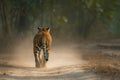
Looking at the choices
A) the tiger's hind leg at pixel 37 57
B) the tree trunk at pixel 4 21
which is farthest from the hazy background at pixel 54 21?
the tiger's hind leg at pixel 37 57

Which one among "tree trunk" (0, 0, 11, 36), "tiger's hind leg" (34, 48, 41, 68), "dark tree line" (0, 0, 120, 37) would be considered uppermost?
"dark tree line" (0, 0, 120, 37)

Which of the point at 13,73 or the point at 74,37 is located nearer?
the point at 13,73

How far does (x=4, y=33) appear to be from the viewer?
27062 mm

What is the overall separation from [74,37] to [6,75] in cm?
2128

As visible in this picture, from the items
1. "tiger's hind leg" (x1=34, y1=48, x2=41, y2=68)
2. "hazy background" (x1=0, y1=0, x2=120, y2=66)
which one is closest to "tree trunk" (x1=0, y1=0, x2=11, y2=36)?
"hazy background" (x1=0, y1=0, x2=120, y2=66)

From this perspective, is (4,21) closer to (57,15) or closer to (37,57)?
(57,15)

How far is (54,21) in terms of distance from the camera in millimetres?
32469

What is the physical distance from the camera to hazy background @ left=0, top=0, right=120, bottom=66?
26.5 meters

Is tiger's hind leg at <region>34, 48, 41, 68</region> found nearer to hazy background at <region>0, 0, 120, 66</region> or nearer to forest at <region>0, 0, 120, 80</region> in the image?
forest at <region>0, 0, 120, 80</region>

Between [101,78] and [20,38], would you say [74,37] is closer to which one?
[20,38]

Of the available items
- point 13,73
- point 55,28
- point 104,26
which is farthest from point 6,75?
point 104,26

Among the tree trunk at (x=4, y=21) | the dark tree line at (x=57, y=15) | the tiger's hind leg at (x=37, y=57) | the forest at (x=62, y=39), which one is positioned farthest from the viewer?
the dark tree line at (x=57, y=15)

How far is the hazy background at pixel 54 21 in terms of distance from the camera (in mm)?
26466

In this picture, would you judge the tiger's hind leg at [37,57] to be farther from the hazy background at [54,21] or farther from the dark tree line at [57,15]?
the dark tree line at [57,15]
